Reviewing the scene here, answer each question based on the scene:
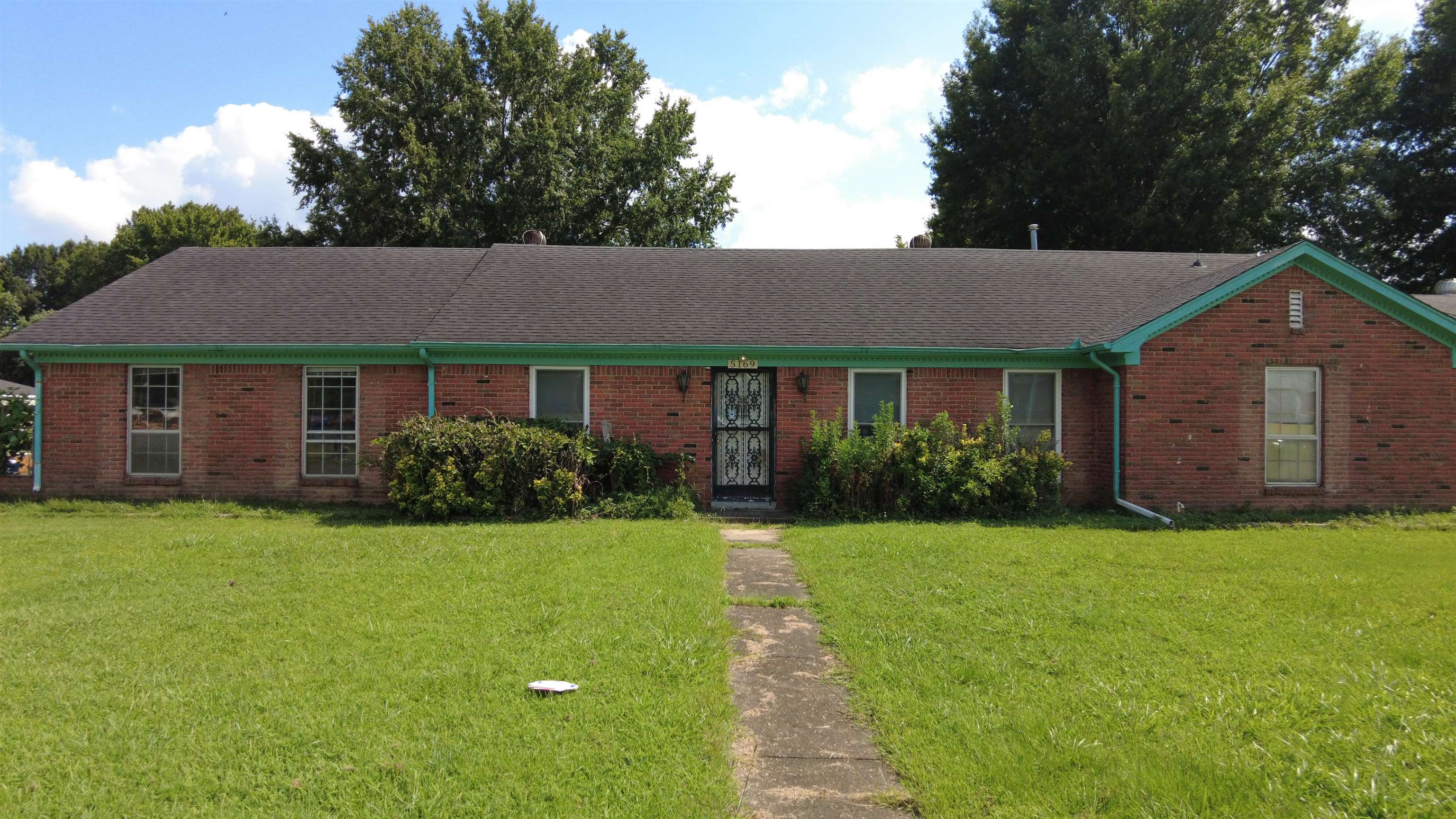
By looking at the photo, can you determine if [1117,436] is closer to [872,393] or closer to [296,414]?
[872,393]

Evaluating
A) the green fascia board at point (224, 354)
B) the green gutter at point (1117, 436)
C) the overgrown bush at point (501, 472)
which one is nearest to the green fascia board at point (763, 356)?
the green gutter at point (1117, 436)

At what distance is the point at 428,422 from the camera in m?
11.4

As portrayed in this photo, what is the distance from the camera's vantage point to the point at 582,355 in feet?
40.5

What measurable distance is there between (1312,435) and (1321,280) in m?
2.26

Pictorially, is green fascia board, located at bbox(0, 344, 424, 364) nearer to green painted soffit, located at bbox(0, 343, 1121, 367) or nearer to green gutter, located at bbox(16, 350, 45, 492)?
green painted soffit, located at bbox(0, 343, 1121, 367)

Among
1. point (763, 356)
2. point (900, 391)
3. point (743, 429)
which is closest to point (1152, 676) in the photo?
point (900, 391)

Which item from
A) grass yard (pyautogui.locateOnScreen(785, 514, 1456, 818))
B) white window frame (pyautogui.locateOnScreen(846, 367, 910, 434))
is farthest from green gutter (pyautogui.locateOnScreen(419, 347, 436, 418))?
grass yard (pyautogui.locateOnScreen(785, 514, 1456, 818))

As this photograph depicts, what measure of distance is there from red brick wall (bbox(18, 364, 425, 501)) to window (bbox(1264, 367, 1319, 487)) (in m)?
12.8

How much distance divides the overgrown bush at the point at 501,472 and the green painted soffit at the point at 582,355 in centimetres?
123

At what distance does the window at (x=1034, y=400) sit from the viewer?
12.6 m

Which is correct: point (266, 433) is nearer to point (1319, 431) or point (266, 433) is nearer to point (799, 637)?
point (799, 637)

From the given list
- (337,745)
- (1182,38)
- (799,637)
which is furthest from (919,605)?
(1182,38)

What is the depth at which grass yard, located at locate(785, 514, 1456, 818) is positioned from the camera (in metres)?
3.46

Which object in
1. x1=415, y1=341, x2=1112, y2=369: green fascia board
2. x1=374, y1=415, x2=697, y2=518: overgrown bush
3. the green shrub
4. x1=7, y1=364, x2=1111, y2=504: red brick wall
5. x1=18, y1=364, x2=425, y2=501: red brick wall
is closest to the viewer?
x1=374, y1=415, x2=697, y2=518: overgrown bush
